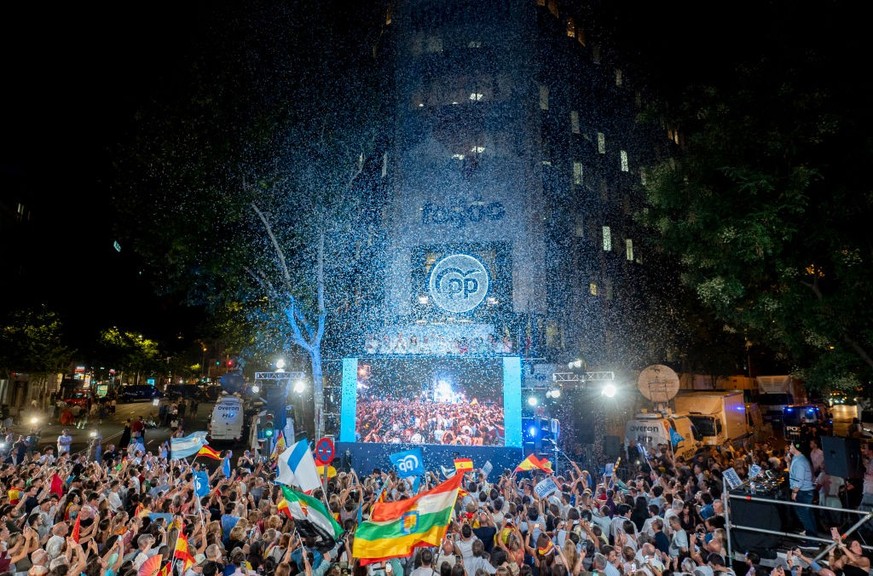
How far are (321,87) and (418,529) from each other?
70.8ft

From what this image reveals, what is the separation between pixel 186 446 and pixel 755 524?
1251 cm

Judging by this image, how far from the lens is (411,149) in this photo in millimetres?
34062

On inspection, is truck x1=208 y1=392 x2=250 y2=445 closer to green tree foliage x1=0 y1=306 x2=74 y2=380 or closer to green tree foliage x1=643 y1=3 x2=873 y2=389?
green tree foliage x1=0 y1=306 x2=74 y2=380

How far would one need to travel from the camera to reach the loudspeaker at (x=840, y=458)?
10487 millimetres

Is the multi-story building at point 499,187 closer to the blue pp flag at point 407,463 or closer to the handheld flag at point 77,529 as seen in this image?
the blue pp flag at point 407,463

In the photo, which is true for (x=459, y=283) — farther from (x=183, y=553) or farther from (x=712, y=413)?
(x=183, y=553)

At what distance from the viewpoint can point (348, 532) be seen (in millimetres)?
9031

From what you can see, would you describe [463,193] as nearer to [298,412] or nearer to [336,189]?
[336,189]

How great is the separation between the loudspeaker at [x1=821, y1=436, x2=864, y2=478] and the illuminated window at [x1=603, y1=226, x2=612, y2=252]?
28.2 m

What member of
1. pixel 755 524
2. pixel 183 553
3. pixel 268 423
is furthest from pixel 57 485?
pixel 755 524

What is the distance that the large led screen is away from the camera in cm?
2036

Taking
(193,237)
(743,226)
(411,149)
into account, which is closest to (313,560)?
(743,226)

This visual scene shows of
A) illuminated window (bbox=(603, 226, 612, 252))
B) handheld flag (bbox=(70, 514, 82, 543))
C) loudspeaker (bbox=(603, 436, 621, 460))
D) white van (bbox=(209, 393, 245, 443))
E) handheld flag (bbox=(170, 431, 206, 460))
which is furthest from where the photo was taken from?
illuminated window (bbox=(603, 226, 612, 252))

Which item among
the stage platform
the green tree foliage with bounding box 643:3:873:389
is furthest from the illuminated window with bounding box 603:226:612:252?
the green tree foliage with bounding box 643:3:873:389
